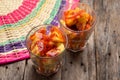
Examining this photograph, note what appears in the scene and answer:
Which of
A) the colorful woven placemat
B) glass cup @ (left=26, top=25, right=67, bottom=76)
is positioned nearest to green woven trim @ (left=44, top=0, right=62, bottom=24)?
the colorful woven placemat

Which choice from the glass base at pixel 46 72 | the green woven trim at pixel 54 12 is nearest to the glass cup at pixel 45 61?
the glass base at pixel 46 72

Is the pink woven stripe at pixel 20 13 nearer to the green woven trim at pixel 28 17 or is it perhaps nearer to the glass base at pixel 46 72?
the green woven trim at pixel 28 17

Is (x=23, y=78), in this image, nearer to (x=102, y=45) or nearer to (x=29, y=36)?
(x=29, y=36)

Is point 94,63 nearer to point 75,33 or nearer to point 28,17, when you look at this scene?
point 75,33

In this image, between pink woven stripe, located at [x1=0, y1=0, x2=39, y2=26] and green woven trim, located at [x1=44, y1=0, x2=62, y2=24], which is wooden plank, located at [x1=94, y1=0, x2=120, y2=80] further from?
pink woven stripe, located at [x1=0, y1=0, x2=39, y2=26]

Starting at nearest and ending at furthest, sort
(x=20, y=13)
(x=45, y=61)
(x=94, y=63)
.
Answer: (x=45, y=61), (x=94, y=63), (x=20, y=13)

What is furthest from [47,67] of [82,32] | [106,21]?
[106,21]

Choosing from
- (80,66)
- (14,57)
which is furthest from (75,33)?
(14,57)
